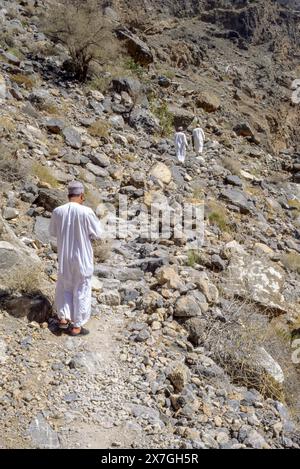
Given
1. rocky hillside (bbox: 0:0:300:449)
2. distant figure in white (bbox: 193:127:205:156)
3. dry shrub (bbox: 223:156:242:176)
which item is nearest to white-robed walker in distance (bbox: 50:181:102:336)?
rocky hillside (bbox: 0:0:300:449)

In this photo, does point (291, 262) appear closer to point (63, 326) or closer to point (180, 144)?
point (180, 144)

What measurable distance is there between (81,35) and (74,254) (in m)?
10.6

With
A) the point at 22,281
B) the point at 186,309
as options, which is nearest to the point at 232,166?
the point at 186,309

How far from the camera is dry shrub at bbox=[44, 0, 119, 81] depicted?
1228 centimetres

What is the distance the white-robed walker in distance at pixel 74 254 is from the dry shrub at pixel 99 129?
6.12m

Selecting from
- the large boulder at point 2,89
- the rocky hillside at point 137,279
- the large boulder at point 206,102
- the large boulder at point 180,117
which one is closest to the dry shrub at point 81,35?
the rocky hillside at point 137,279

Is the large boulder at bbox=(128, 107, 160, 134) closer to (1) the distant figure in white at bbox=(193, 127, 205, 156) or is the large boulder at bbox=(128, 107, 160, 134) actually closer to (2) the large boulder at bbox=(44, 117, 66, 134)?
(1) the distant figure in white at bbox=(193, 127, 205, 156)

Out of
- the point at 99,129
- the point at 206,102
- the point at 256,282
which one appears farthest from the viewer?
the point at 206,102

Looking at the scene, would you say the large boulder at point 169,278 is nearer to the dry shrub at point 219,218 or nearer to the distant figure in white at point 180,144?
the dry shrub at point 219,218

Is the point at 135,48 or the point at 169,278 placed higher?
the point at 135,48

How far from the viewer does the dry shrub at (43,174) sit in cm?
661

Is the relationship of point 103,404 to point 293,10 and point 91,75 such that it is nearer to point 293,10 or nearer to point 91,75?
point 91,75

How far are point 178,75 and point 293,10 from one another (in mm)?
15164

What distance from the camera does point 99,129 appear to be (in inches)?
379
